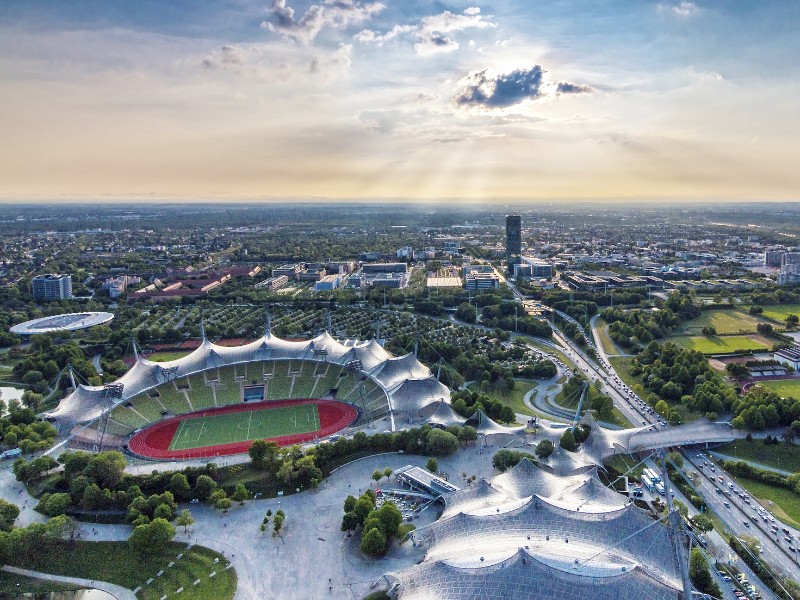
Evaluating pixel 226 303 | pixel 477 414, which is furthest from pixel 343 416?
pixel 226 303

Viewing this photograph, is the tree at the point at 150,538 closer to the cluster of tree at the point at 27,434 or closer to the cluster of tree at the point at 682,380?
the cluster of tree at the point at 27,434

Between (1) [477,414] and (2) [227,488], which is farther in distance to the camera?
(1) [477,414]

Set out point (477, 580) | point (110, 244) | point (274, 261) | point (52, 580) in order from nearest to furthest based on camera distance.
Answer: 1. point (477, 580)
2. point (52, 580)
3. point (274, 261)
4. point (110, 244)

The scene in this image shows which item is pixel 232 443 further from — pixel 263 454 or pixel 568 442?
pixel 568 442

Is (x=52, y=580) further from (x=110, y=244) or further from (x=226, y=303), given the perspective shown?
(x=110, y=244)

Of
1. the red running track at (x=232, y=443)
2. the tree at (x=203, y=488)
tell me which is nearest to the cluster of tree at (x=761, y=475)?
the red running track at (x=232, y=443)

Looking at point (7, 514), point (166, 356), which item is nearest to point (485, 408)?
point (7, 514)
